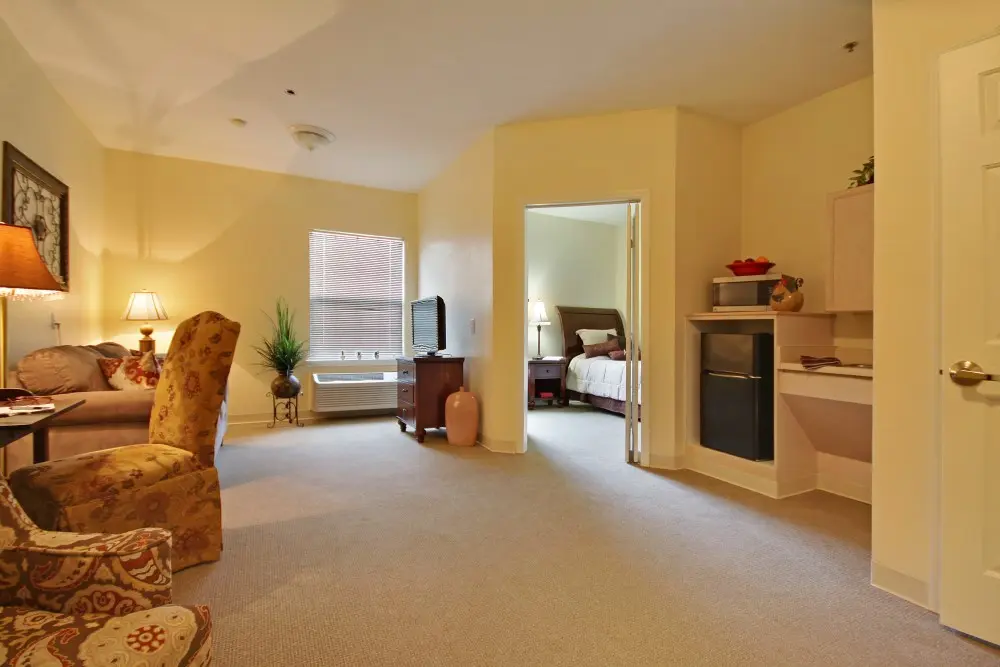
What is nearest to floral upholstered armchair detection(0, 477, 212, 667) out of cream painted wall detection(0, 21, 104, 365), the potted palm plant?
cream painted wall detection(0, 21, 104, 365)

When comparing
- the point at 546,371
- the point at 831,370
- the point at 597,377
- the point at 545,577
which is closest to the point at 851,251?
the point at 831,370

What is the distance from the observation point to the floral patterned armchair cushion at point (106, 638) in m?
0.84

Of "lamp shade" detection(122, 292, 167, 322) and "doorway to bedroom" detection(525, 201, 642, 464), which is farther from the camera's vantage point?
"doorway to bedroom" detection(525, 201, 642, 464)

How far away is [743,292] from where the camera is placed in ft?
11.2

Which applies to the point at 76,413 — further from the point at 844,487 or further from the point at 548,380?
the point at 548,380

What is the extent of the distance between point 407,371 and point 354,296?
5.25 feet

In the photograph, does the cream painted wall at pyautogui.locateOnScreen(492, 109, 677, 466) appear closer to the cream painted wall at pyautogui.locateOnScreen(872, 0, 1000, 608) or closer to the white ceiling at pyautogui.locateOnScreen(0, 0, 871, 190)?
the white ceiling at pyautogui.locateOnScreen(0, 0, 871, 190)

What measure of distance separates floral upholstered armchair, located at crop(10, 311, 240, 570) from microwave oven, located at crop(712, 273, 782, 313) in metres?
3.15

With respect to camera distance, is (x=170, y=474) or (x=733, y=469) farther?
(x=733, y=469)

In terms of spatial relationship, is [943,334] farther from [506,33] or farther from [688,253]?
[506,33]

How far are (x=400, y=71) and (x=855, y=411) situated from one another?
141 inches

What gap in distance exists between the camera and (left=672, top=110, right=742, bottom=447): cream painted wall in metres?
3.70

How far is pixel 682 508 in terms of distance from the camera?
289cm

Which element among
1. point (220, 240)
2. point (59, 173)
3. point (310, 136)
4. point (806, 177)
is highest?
point (310, 136)
